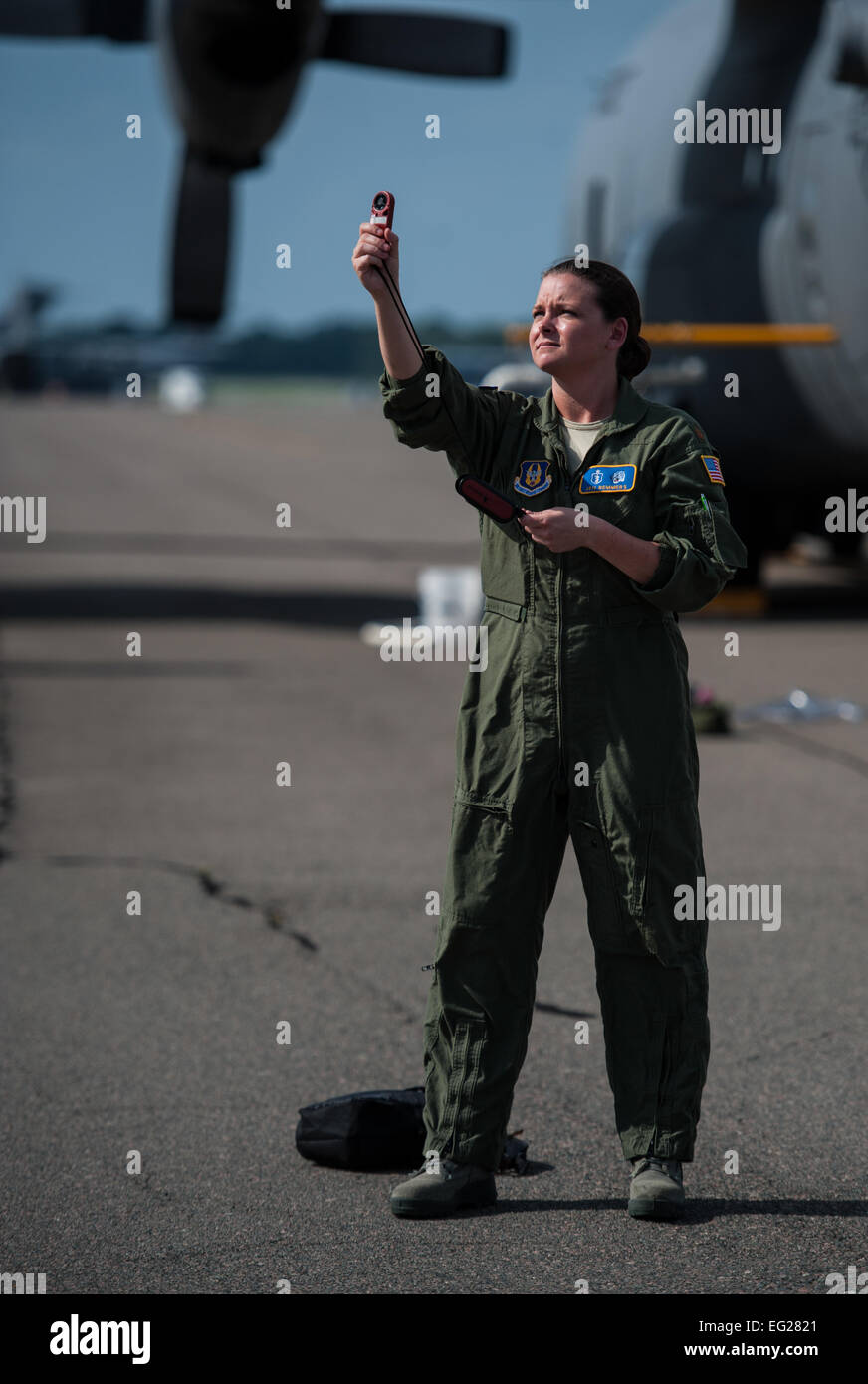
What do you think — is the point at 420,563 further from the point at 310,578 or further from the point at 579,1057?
the point at 579,1057

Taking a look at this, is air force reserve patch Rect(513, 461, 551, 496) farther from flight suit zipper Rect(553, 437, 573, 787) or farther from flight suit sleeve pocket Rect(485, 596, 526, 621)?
flight suit sleeve pocket Rect(485, 596, 526, 621)

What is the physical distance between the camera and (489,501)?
3373 mm

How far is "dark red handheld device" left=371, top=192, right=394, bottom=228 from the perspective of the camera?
11.0ft

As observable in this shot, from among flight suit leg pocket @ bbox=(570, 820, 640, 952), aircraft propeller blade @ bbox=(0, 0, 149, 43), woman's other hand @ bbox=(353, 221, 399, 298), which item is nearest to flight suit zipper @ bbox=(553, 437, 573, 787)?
flight suit leg pocket @ bbox=(570, 820, 640, 952)

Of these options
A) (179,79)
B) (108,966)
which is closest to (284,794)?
(108,966)

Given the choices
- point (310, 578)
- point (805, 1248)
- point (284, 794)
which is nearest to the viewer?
point (805, 1248)

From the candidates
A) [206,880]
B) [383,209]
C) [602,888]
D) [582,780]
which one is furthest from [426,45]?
[602,888]

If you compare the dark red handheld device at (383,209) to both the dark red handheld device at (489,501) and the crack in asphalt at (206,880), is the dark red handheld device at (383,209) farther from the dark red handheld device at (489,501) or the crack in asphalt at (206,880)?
the crack in asphalt at (206,880)

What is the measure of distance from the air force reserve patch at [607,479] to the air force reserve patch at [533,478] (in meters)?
0.08

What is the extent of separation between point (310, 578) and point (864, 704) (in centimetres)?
976

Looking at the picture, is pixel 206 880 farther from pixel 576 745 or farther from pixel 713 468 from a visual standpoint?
pixel 713 468

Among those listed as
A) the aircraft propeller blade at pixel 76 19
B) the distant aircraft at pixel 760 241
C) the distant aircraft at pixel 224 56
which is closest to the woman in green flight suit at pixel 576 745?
the distant aircraft at pixel 224 56

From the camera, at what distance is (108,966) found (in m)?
5.43

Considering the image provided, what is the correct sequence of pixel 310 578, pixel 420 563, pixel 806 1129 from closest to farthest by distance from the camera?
pixel 806 1129, pixel 310 578, pixel 420 563
